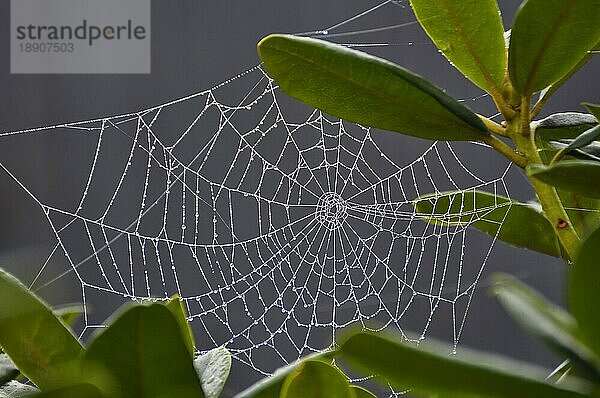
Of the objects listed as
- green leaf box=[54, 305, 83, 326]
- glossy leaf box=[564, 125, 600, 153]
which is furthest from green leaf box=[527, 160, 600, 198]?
green leaf box=[54, 305, 83, 326]

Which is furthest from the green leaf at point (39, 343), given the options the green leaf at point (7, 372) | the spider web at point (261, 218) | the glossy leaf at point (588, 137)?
the spider web at point (261, 218)

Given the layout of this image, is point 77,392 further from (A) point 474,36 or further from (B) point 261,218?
(B) point 261,218

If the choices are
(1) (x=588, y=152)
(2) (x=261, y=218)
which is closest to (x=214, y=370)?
(1) (x=588, y=152)

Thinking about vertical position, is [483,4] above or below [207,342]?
above

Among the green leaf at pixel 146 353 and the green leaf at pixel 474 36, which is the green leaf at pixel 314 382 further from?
the green leaf at pixel 474 36

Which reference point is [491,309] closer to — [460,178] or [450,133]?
[460,178]

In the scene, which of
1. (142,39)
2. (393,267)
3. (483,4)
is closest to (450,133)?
(483,4)
